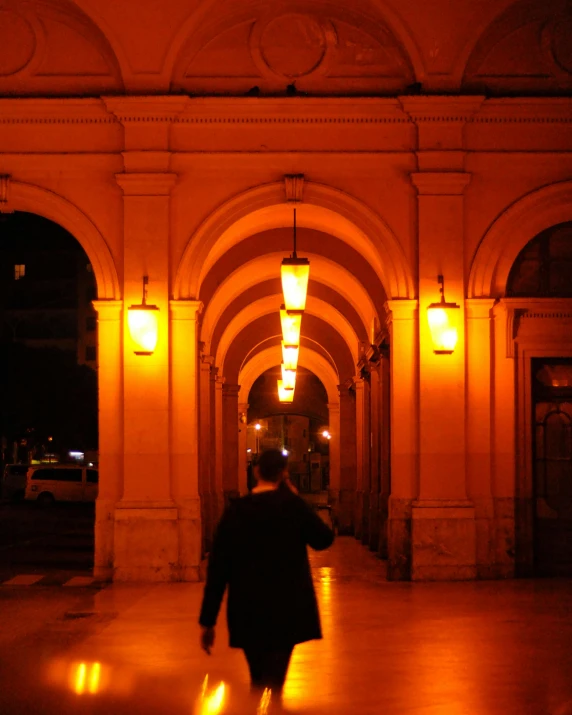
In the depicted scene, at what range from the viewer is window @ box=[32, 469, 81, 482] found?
4728 cm

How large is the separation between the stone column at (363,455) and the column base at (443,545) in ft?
26.0

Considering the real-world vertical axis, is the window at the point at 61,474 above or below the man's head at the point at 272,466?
below

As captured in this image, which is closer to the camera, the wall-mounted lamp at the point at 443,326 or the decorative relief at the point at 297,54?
the wall-mounted lamp at the point at 443,326

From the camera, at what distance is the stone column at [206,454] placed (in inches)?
811

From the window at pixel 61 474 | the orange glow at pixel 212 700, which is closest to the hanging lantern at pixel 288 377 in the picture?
the orange glow at pixel 212 700

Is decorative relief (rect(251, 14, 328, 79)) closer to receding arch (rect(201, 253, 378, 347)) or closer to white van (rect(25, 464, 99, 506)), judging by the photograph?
receding arch (rect(201, 253, 378, 347))

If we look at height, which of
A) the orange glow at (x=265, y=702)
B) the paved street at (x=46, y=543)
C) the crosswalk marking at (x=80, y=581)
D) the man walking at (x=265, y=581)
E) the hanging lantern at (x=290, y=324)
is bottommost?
the paved street at (x=46, y=543)

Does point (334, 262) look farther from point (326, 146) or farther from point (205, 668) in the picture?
point (205, 668)

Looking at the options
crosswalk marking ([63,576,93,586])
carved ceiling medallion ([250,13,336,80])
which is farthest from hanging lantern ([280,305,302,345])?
crosswalk marking ([63,576,93,586])

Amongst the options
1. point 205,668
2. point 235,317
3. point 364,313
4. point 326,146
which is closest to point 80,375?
point 235,317

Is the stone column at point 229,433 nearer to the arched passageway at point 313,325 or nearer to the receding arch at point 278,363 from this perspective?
the arched passageway at point 313,325

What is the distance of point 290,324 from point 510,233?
4036mm

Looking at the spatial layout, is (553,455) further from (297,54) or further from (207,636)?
(207,636)

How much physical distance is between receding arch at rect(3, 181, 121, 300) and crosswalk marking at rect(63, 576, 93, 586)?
386 cm
